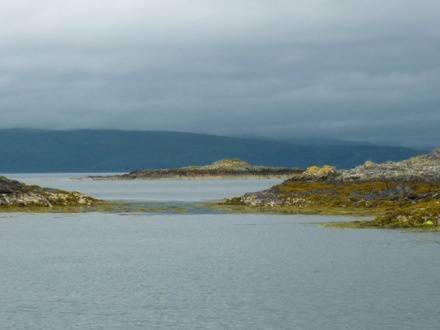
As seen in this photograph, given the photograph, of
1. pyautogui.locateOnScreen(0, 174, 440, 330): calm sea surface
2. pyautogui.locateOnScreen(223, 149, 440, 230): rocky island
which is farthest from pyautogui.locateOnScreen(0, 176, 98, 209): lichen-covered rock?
pyautogui.locateOnScreen(0, 174, 440, 330): calm sea surface

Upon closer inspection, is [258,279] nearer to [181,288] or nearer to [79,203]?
[181,288]

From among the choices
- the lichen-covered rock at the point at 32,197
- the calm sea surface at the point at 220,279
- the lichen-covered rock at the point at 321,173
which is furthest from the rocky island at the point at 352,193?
the calm sea surface at the point at 220,279

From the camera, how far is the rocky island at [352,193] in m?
74.1

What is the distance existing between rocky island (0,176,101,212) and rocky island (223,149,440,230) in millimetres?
18941

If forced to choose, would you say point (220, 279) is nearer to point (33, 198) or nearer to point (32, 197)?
point (33, 198)

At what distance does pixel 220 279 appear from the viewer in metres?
32.5

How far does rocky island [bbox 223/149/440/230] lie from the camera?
243 ft

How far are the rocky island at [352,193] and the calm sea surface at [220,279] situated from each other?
19575 millimetres

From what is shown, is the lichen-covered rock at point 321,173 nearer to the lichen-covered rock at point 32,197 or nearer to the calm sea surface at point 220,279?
the lichen-covered rock at point 32,197

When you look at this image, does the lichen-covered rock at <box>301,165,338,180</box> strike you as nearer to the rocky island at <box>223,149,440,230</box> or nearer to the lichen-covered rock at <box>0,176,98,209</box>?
the rocky island at <box>223,149,440,230</box>

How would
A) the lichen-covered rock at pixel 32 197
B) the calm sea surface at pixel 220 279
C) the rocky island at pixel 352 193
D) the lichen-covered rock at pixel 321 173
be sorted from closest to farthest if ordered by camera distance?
the calm sea surface at pixel 220 279 → the rocky island at pixel 352 193 → the lichen-covered rock at pixel 32 197 → the lichen-covered rock at pixel 321 173

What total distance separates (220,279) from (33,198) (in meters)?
55.4

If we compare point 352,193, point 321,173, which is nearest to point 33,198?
point 352,193

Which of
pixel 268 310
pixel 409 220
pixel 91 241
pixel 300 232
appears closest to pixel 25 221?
pixel 91 241
